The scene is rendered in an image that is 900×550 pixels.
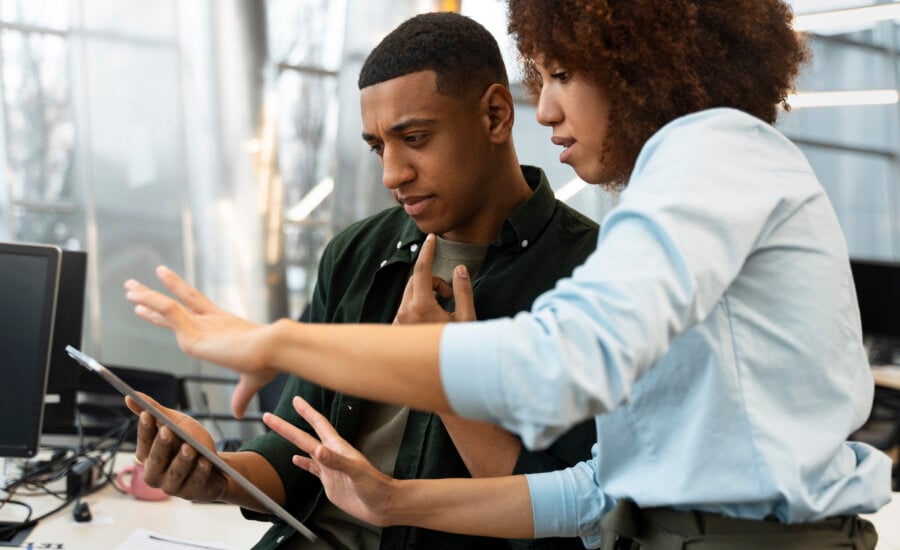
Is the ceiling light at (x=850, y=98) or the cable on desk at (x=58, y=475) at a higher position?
the ceiling light at (x=850, y=98)

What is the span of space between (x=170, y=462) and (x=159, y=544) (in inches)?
14.8

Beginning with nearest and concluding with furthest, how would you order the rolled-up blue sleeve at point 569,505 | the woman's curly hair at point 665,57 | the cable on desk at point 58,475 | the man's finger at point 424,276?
the woman's curly hair at point 665,57, the rolled-up blue sleeve at point 569,505, the man's finger at point 424,276, the cable on desk at point 58,475

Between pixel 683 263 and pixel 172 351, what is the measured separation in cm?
593

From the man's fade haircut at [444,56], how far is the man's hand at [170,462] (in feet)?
2.48

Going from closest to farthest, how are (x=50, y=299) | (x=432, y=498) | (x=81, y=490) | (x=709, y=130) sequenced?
(x=709, y=130) < (x=432, y=498) < (x=50, y=299) < (x=81, y=490)

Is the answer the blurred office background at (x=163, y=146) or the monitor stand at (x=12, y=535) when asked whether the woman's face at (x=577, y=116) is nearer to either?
the monitor stand at (x=12, y=535)

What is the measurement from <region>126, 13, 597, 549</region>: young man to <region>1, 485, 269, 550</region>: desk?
0.87ft

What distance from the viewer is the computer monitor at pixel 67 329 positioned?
253 cm

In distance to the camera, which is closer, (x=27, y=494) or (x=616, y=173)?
(x=616, y=173)

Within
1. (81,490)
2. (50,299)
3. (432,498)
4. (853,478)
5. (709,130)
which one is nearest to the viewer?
(709,130)

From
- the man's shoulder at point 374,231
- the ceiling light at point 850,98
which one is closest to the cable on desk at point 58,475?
the man's shoulder at point 374,231

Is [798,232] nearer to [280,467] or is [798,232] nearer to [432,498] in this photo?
[432,498]

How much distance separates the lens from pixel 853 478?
3.84 feet

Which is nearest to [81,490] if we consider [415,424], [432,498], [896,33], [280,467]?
[280,467]
